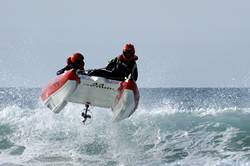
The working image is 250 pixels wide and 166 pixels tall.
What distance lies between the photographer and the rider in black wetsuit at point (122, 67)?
14.2m

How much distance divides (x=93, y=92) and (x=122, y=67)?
102cm

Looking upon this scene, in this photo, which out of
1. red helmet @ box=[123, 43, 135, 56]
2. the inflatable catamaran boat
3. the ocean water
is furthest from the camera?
red helmet @ box=[123, 43, 135, 56]

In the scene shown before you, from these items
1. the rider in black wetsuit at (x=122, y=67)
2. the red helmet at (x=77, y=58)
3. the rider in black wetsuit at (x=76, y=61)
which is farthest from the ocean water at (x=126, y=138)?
the red helmet at (x=77, y=58)

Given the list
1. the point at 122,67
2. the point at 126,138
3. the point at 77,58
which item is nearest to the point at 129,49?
the point at 122,67

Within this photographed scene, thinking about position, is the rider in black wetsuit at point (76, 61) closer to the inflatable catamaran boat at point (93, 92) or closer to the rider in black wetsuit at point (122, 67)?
the rider in black wetsuit at point (122, 67)

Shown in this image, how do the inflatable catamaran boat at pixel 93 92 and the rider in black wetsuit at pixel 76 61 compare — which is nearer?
the inflatable catamaran boat at pixel 93 92

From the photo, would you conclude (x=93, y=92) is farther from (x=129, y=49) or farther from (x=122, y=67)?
(x=129, y=49)

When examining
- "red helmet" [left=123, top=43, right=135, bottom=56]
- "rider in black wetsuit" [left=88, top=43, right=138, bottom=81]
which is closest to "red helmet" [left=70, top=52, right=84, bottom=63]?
"rider in black wetsuit" [left=88, top=43, right=138, bottom=81]

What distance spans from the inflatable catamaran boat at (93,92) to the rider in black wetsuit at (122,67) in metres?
0.40

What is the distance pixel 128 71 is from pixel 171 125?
413 cm

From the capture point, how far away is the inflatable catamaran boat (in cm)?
1384

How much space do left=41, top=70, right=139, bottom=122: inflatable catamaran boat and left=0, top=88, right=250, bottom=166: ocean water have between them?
1246 mm

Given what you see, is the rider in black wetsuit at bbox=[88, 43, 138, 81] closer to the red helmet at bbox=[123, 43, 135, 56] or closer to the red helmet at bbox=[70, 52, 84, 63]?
the red helmet at bbox=[123, 43, 135, 56]

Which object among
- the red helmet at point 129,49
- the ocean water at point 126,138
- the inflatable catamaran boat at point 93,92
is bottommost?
the ocean water at point 126,138
